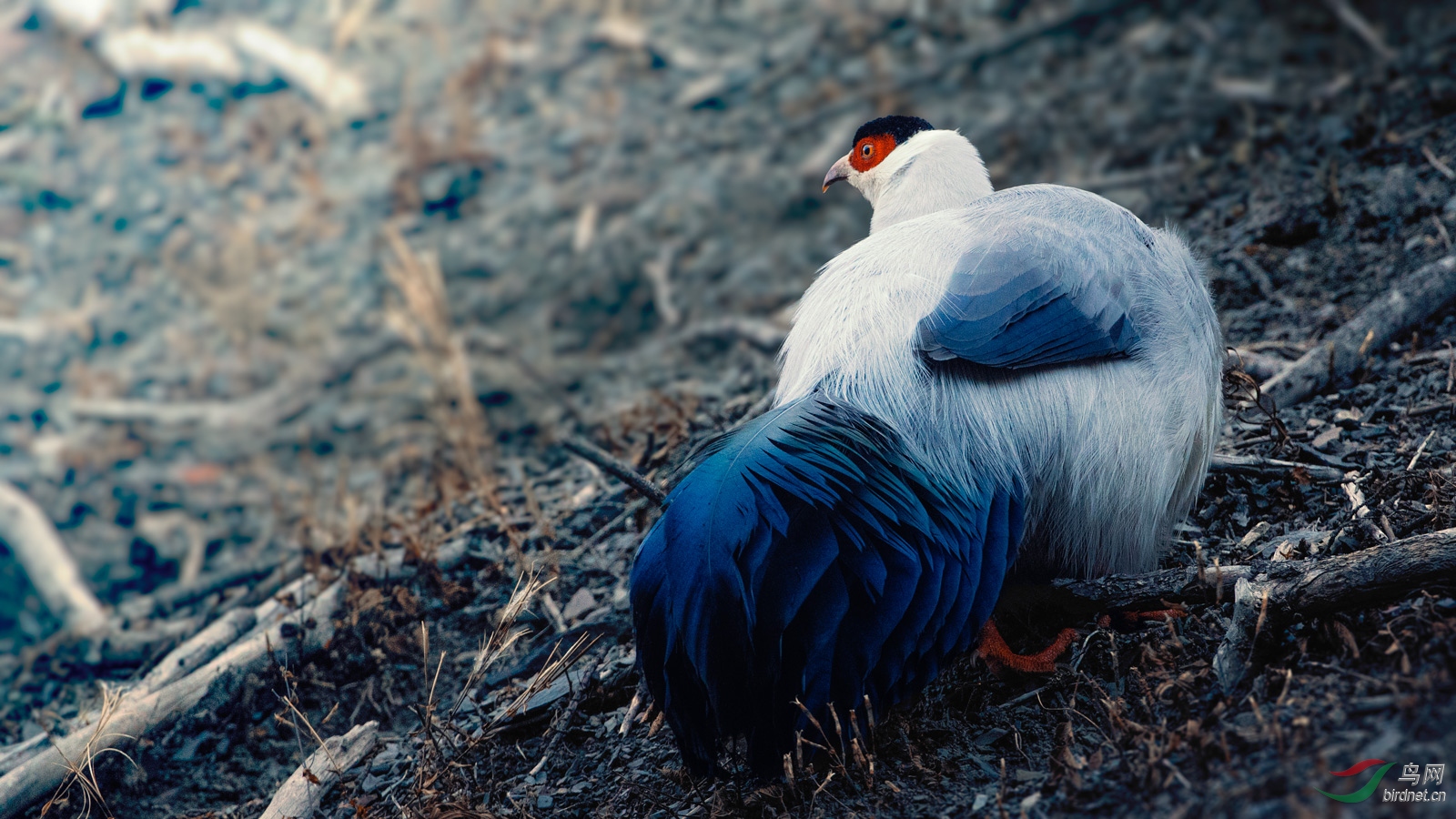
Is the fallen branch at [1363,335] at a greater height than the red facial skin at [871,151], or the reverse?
the red facial skin at [871,151]

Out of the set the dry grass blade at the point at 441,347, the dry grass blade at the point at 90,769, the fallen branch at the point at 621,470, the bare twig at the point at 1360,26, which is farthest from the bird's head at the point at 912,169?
the bare twig at the point at 1360,26

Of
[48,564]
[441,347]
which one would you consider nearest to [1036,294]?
[441,347]

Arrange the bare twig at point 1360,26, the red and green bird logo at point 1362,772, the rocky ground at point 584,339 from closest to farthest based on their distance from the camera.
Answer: the red and green bird logo at point 1362,772 → the rocky ground at point 584,339 → the bare twig at point 1360,26

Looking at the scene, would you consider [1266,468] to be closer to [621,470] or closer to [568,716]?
[621,470]

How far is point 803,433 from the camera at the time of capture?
5.87 feet

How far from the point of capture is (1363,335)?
267 centimetres

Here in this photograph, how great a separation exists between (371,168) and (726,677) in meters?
5.32

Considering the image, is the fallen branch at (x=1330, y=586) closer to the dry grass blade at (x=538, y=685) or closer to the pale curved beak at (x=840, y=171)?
the dry grass blade at (x=538, y=685)

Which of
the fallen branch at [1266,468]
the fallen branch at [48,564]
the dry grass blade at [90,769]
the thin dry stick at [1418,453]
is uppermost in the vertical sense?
the fallen branch at [48,564]

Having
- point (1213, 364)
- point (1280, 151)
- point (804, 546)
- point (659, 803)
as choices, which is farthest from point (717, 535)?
point (1280, 151)

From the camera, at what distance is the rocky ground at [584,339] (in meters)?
1.83

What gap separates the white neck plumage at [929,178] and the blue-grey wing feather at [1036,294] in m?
0.39

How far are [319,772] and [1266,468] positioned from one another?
2.35 metres

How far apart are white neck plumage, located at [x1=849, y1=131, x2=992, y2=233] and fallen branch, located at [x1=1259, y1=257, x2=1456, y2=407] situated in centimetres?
101
